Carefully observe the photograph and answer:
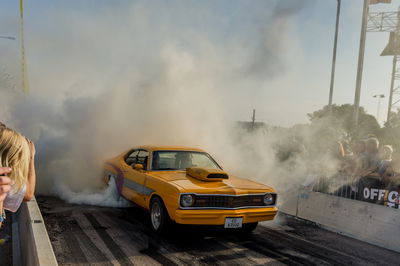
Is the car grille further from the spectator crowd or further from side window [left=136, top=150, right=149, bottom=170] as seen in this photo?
the spectator crowd

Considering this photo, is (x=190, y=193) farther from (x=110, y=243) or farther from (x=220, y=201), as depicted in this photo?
(x=110, y=243)

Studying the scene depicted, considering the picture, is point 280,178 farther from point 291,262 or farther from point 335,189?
point 291,262

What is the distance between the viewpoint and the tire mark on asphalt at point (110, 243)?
3809 mm

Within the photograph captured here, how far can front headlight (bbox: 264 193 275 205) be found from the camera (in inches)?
196

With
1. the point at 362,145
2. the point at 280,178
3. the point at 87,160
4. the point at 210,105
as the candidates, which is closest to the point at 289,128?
the point at 210,105

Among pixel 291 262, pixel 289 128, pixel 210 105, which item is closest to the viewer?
pixel 291 262

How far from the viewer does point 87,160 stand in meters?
8.42

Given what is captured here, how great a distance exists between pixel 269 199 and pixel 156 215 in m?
1.82

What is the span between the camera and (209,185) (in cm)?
478

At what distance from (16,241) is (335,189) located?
5.72 m

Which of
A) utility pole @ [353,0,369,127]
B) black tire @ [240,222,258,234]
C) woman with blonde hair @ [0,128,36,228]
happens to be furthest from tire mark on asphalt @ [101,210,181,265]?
utility pole @ [353,0,369,127]

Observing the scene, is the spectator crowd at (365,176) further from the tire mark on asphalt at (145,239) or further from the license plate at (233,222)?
the tire mark on asphalt at (145,239)

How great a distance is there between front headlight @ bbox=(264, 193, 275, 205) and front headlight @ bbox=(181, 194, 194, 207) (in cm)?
128

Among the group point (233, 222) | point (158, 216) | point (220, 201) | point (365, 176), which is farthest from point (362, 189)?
point (158, 216)
